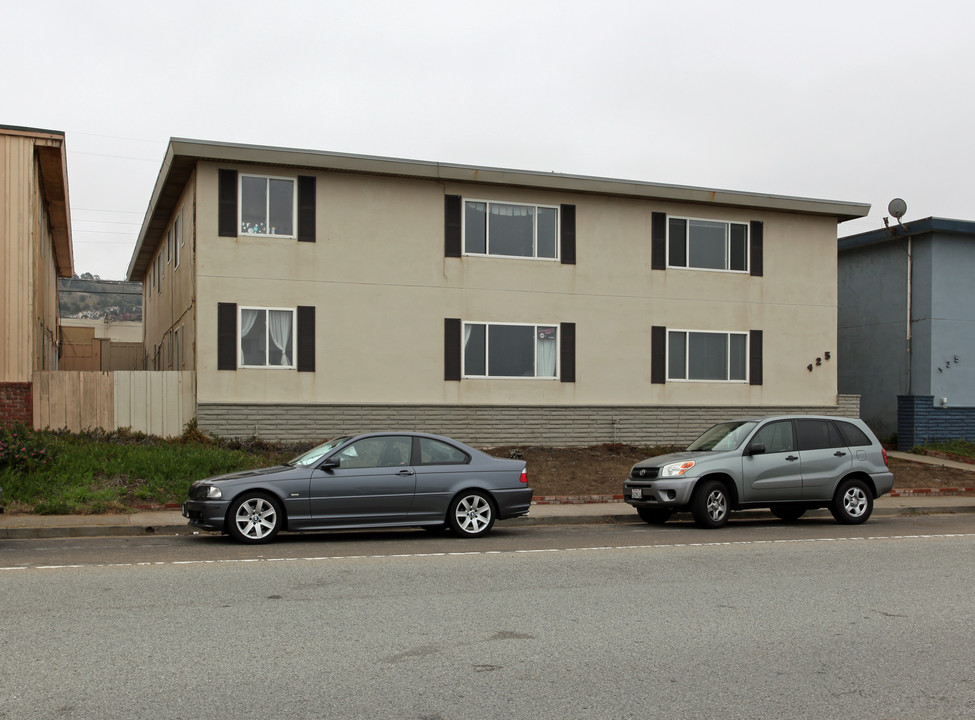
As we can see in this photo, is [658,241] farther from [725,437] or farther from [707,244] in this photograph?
[725,437]

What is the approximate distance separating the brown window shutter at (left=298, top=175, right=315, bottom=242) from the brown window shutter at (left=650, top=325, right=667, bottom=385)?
28.5ft

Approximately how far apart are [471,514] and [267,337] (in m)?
9.61

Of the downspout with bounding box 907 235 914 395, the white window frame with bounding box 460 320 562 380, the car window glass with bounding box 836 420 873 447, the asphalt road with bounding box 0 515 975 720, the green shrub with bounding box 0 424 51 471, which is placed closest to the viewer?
the asphalt road with bounding box 0 515 975 720

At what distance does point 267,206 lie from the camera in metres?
21.3

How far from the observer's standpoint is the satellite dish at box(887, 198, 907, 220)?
2708cm

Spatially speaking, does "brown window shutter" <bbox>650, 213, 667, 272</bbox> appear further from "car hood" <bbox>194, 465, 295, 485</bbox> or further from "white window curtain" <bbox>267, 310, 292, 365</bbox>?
"car hood" <bbox>194, 465, 295, 485</bbox>

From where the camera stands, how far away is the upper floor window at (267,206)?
21062mm

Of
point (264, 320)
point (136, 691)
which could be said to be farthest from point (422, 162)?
point (136, 691)

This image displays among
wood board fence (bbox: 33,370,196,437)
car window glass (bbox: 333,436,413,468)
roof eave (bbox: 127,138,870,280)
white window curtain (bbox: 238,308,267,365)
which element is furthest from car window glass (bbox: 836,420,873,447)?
wood board fence (bbox: 33,370,196,437)

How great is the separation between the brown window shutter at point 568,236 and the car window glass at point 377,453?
11.3 metres

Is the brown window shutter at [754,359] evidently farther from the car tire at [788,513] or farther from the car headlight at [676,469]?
the car headlight at [676,469]

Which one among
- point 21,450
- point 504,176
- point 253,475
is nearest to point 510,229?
point 504,176

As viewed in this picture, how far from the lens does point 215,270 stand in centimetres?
2075

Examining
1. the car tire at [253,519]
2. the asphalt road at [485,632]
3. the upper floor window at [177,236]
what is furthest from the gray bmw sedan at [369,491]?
the upper floor window at [177,236]
